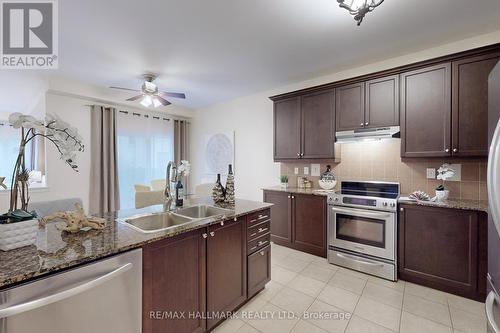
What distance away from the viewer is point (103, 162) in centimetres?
400

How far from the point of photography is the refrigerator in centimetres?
102

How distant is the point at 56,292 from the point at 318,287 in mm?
2262

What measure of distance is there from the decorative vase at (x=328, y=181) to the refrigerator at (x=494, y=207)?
1.99 m

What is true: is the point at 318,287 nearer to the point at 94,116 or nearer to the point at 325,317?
the point at 325,317

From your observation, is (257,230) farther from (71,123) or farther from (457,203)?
(71,123)

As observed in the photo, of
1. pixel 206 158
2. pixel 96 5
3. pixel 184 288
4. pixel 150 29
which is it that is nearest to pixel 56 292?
pixel 184 288

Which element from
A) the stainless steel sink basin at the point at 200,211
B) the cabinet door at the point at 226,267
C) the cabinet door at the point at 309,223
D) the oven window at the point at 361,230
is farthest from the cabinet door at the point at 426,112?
the stainless steel sink basin at the point at 200,211

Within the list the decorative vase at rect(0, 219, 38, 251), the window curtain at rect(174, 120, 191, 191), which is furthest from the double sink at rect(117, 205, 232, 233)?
the window curtain at rect(174, 120, 191, 191)

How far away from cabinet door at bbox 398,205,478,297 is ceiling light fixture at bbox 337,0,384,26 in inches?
78.1

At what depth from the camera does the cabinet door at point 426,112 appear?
2.32 metres

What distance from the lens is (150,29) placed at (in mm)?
2221

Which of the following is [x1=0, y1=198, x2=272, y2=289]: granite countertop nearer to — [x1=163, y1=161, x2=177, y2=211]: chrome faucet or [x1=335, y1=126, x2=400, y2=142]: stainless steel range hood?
[x1=163, y1=161, x2=177, y2=211]: chrome faucet

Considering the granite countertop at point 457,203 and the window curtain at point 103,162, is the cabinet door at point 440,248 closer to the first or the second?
the granite countertop at point 457,203

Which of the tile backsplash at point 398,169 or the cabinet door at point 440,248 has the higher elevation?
the tile backsplash at point 398,169
